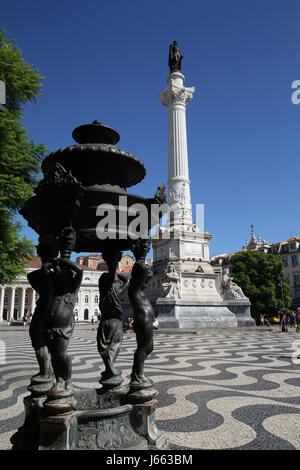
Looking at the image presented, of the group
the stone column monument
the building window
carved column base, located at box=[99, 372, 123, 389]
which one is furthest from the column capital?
the building window

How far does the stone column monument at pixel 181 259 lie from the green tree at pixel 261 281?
20.8 m

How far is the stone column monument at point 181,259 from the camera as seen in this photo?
1855 cm

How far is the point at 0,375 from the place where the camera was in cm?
576

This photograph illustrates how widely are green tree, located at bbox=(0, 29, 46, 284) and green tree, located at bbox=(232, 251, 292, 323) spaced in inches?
1337

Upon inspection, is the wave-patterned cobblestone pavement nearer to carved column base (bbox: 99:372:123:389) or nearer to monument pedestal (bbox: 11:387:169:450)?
monument pedestal (bbox: 11:387:169:450)

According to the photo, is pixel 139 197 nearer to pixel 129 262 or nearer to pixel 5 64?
pixel 5 64

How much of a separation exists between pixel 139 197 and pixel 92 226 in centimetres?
56

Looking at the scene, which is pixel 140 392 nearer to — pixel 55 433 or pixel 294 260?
pixel 55 433

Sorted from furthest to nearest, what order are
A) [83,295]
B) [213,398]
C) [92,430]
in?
[83,295]
[213,398]
[92,430]

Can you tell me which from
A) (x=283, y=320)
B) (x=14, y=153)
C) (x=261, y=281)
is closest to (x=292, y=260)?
(x=261, y=281)

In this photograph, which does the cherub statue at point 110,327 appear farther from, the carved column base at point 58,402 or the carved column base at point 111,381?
the carved column base at point 58,402

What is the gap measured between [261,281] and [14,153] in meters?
38.0

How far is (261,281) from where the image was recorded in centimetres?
4156
